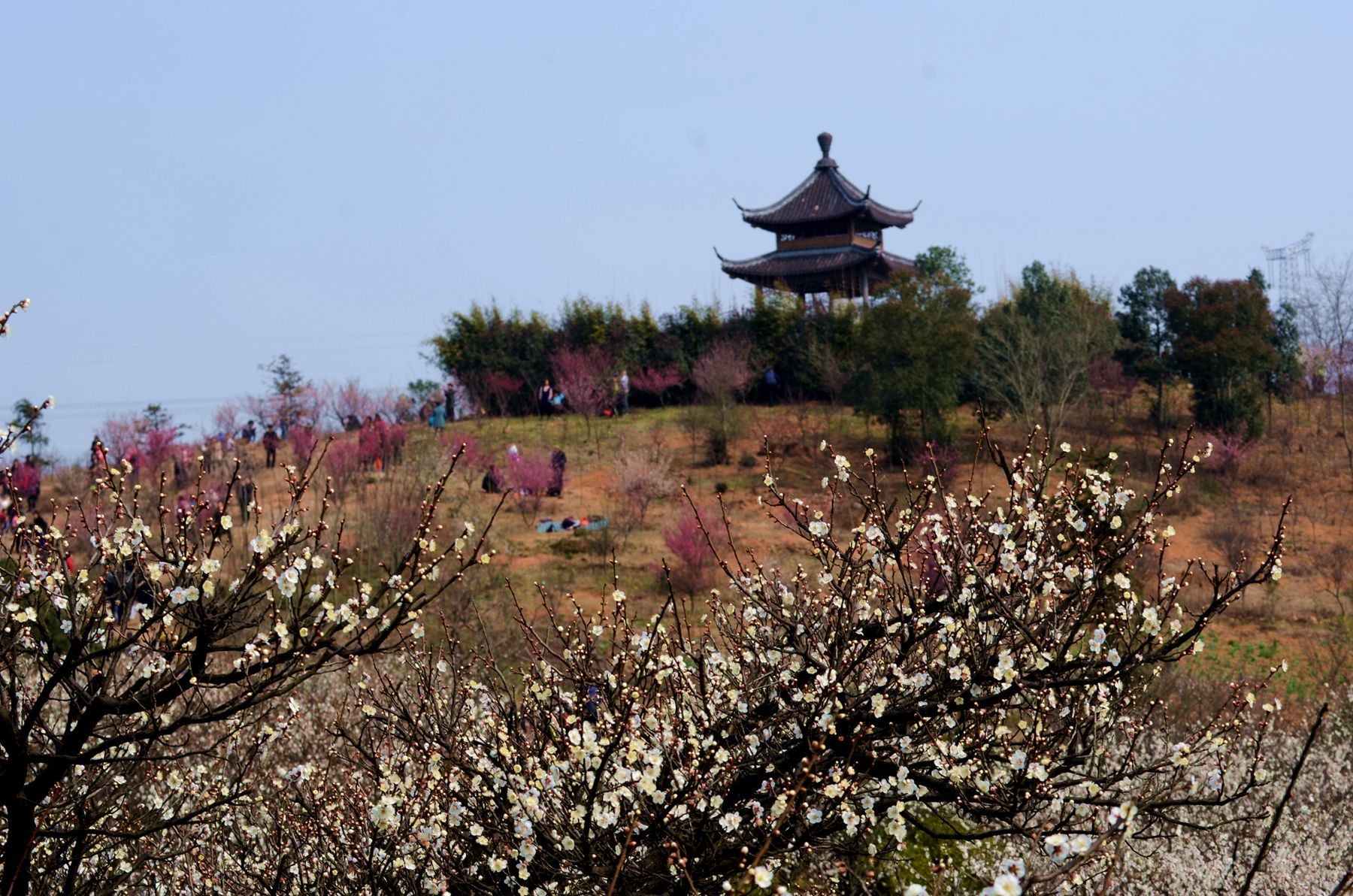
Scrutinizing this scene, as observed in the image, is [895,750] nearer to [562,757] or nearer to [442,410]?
[562,757]

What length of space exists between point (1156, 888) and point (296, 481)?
5.66 m

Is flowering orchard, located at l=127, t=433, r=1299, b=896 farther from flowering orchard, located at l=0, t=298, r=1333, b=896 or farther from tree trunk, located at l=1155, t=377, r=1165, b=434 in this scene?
tree trunk, located at l=1155, t=377, r=1165, b=434

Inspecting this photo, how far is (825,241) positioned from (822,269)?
1.85m

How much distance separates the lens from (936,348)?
25969mm

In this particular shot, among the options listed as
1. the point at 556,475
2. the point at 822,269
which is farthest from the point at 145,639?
the point at 822,269

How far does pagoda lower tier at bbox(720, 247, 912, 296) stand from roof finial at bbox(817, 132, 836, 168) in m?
3.49

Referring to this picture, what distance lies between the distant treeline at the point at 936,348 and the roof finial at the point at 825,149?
4942 mm

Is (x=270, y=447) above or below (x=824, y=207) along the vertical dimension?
below

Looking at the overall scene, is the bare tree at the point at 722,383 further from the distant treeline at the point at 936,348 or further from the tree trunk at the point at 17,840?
the tree trunk at the point at 17,840

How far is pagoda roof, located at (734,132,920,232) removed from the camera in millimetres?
39591

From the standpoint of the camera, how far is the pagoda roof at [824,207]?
39591 millimetres

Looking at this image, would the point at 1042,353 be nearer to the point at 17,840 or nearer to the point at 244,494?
the point at 244,494

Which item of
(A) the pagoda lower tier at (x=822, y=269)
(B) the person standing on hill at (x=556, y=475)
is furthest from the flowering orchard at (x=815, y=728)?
(A) the pagoda lower tier at (x=822, y=269)

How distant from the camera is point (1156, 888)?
6.97m
